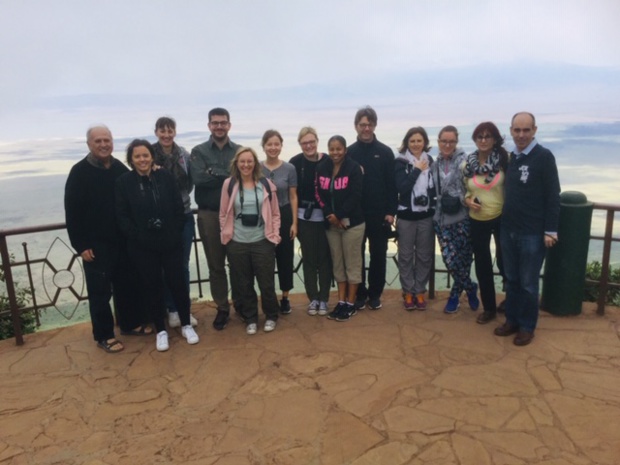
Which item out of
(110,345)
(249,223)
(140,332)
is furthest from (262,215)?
(110,345)

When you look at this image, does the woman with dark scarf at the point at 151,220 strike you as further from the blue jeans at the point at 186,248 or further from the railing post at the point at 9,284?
the railing post at the point at 9,284

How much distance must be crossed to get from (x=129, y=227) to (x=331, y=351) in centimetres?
188

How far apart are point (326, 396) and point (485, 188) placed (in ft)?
6.95

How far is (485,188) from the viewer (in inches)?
162

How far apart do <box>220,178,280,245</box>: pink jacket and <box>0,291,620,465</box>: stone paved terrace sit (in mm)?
901

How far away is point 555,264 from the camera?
4535mm

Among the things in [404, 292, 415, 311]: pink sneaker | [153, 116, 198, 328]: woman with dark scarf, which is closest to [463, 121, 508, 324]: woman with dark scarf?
[404, 292, 415, 311]: pink sneaker

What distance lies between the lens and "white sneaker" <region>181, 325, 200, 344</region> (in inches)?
168

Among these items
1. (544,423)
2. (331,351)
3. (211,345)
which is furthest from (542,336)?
(211,345)

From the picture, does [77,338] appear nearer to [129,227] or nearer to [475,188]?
[129,227]

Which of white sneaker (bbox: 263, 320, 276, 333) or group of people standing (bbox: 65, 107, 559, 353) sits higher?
group of people standing (bbox: 65, 107, 559, 353)

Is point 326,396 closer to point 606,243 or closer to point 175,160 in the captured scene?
point 175,160

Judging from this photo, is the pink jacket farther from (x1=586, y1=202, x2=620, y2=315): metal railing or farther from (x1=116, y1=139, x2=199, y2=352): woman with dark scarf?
(x1=586, y1=202, x2=620, y2=315): metal railing

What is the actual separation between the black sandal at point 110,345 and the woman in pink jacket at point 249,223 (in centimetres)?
108
